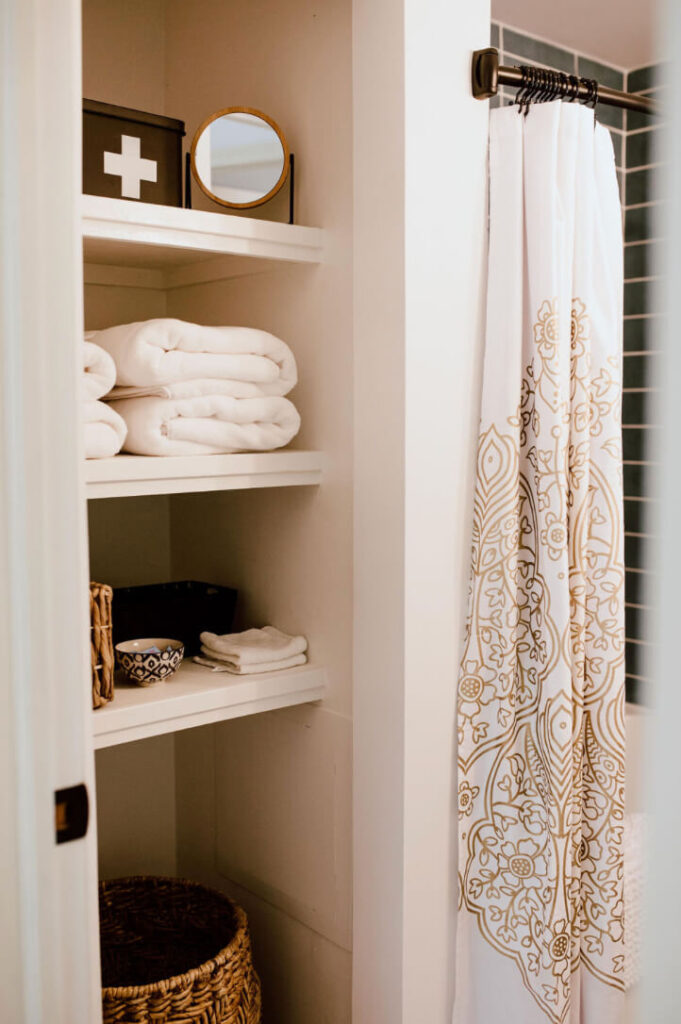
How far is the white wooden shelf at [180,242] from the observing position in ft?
4.41

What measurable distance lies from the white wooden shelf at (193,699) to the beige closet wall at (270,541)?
0.07 metres

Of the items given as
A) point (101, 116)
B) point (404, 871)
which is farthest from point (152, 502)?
point (404, 871)

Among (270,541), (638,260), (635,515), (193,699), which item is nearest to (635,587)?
(635,515)

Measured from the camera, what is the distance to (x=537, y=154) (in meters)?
1.49

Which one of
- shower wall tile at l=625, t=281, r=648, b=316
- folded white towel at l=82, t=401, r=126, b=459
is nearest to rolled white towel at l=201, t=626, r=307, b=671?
folded white towel at l=82, t=401, r=126, b=459

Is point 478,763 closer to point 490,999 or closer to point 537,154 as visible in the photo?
point 490,999

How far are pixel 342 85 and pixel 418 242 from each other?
12.3 inches

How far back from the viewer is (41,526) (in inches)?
39.3

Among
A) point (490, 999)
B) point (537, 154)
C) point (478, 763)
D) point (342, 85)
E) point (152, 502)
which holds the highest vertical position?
point (342, 85)

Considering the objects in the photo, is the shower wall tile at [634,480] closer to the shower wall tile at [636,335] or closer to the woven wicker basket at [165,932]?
the shower wall tile at [636,335]

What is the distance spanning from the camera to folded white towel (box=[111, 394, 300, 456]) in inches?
56.7

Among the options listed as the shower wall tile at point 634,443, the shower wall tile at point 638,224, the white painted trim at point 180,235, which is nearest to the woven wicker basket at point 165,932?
the white painted trim at point 180,235

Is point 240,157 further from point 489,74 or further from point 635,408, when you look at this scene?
point 635,408

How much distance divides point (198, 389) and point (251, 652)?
17.5 inches
